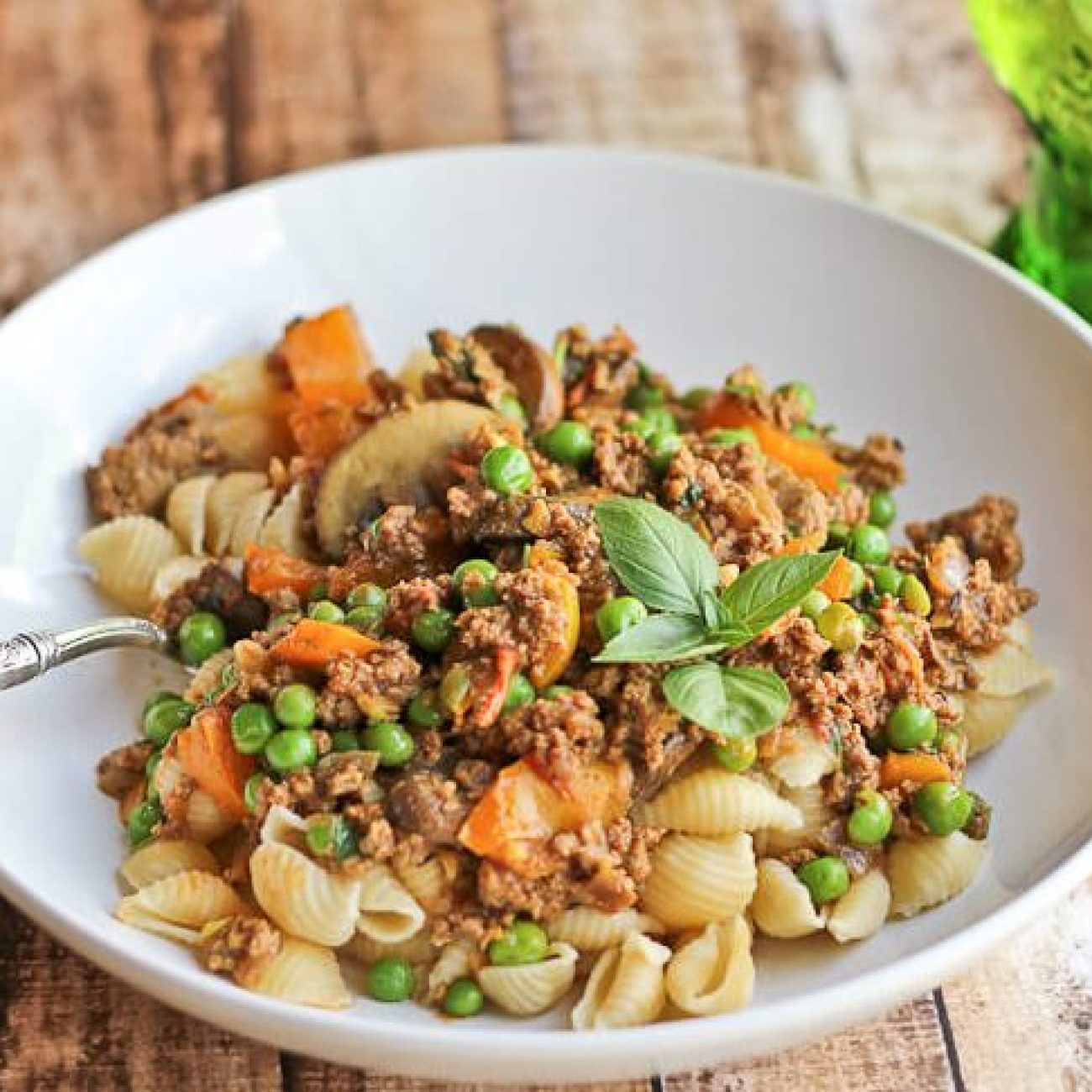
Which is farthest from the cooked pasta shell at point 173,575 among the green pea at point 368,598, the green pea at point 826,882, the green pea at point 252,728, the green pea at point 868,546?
the green pea at point 826,882

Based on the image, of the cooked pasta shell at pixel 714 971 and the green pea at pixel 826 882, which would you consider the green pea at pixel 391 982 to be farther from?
the green pea at pixel 826 882

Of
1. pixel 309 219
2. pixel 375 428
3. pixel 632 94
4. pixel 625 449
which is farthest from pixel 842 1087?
pixel 632 94

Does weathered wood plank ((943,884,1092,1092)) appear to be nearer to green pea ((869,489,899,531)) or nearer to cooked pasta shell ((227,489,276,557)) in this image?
green pea ((869,489,899,531))

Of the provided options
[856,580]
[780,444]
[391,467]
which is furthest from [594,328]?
[856,580]

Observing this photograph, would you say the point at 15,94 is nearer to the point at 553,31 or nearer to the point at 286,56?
the point at 286,56

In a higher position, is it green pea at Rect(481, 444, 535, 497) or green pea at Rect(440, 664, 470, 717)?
green pea at Rect(481, 444, 535, 497)

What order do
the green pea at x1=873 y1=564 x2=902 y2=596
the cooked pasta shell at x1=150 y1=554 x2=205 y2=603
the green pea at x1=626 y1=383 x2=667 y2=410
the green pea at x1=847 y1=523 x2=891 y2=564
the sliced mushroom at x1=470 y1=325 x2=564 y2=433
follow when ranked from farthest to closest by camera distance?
1. the green pea at x1=626 y1=383 x2=667 y2=410
2. the sliced mushroom at x1=470 y1=325 x2=564 y2=433
3. the cooked pasta shell at x1=150 y1=554 x2=205 y2=603
4. the green pea at x1=847 y1=523 x2=891 y2=564
5. the green pea at x1=873 y1=564 x2=902 y2=596

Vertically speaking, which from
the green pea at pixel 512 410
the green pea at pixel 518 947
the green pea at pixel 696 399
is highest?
the green pea at pixel 512 410

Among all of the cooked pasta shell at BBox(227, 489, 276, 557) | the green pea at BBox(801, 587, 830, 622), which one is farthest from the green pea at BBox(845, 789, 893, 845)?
the cooked pasta shell at BBox(227, 489, 276, 557)
